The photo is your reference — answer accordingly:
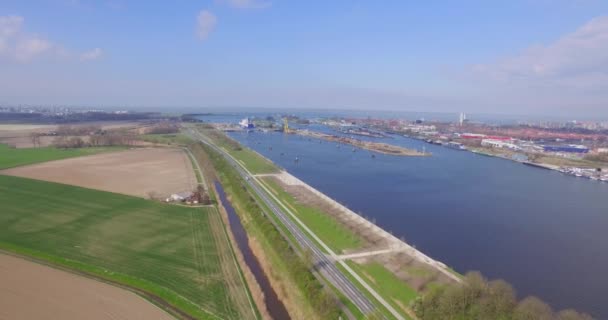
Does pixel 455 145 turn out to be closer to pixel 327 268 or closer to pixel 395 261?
pixel 395 261

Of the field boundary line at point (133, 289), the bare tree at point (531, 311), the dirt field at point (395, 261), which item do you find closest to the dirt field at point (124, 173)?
the field boundary line at point (133, 289)

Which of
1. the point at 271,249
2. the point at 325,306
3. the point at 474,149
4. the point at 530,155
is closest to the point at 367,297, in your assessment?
the point at 325,306

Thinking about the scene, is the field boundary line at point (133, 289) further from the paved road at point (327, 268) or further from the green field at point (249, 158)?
the green field at point (249, 158)

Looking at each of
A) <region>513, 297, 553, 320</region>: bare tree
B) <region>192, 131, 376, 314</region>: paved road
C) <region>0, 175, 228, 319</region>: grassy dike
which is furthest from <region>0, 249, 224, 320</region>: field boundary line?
<region>513, 297, 553, 320</region>: bare tree

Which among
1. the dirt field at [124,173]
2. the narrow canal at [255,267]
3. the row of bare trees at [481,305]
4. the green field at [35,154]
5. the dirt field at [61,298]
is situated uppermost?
the green field at [35,154]

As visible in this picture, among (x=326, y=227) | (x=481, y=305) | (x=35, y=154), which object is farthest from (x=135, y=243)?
(x=35, y=154)

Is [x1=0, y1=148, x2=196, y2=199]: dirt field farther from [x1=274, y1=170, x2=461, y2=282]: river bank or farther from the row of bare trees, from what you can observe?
the row of bare trees
